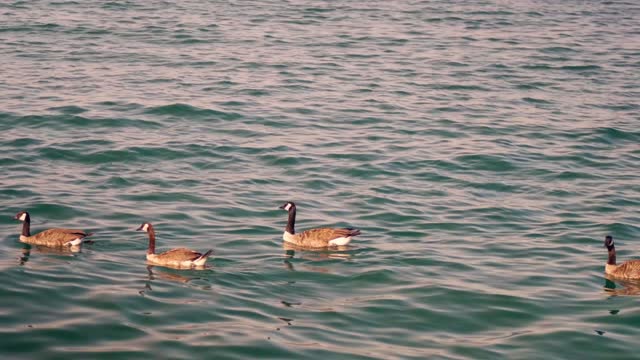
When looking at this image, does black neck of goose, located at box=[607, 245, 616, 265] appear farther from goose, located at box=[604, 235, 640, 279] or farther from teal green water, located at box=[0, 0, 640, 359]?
teal green water, located at box=[0, 0, 640, 359]

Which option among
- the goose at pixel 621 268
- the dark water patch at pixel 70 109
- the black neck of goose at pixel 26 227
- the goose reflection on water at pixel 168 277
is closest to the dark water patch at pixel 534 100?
the dark water patch at pixel 70 109

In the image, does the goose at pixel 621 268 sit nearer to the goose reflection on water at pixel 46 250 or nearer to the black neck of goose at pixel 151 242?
the black neck of goose at pixel 151 242

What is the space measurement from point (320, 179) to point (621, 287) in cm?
1013

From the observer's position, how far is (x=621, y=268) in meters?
21.1

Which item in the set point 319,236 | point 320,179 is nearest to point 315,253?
point 319,236

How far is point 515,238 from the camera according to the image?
955 inches

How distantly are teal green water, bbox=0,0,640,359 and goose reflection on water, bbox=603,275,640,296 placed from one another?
51 millimetres

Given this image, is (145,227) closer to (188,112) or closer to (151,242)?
(151,242)

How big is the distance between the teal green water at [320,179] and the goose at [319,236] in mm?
329

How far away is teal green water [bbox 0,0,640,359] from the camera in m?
18.4

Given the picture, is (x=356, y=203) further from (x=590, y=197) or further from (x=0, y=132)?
(x=0, y=132)

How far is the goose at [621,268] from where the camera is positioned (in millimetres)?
20969

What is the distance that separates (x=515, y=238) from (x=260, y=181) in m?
7.34

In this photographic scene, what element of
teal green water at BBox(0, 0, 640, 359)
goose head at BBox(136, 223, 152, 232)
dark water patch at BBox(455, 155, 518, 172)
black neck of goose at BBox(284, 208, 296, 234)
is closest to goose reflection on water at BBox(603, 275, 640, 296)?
teal green water at BBox(0, 0, 640, 359)
